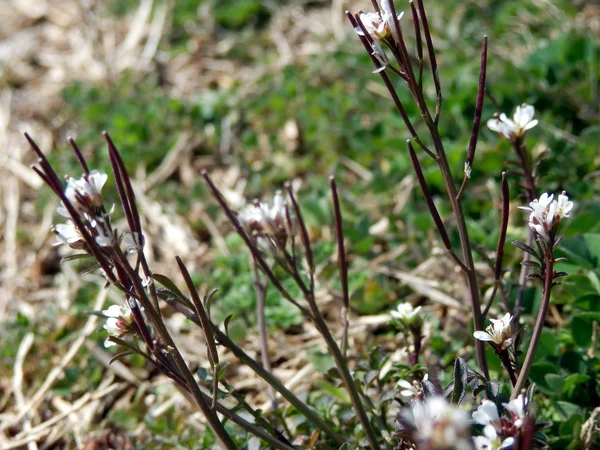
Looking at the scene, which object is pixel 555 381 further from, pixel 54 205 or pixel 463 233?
pixel 54 205

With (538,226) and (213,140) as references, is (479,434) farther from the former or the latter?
(213,140)

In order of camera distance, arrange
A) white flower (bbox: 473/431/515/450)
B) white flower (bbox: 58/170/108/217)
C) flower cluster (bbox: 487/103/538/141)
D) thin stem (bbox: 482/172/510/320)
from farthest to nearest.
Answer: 1. flower cluster (bbox: 487/103/538/141)
2. thin stem (bbox: 482/172/510/320)
3. white flower (bbox: 58/170/108/217)
4. white flower (bbox: 473/431/515/450)

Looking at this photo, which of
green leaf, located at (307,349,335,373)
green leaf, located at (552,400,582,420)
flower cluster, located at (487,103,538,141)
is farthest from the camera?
green leaf, located at (307,349,335,373)

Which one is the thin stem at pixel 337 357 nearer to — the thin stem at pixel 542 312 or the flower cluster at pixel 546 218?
the thin stem at pixel 542 312

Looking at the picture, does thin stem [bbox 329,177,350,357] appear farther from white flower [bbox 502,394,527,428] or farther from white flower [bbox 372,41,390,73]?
white flower [bbox 502,394,527,428]

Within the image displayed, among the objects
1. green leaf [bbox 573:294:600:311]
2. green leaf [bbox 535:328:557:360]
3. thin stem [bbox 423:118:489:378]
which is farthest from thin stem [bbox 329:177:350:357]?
green leaf [bbox 573:294:600:311]
